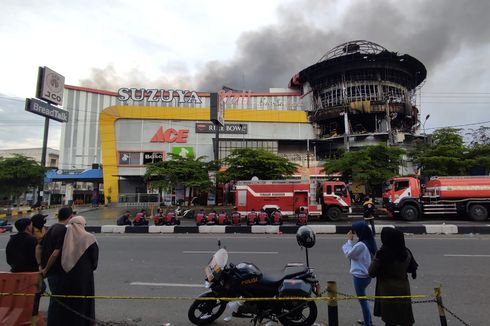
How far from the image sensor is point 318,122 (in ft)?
167

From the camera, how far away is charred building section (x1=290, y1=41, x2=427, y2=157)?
1896 inches

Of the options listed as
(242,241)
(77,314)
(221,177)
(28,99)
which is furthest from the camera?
(221,177)

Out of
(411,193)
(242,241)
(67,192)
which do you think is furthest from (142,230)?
(67,192)

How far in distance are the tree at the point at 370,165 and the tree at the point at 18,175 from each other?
28.6 m

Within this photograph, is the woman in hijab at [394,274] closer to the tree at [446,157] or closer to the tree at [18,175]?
the tree at [446,157]

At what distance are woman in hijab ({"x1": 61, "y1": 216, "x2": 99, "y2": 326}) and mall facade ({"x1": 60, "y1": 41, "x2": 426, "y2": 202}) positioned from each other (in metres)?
40.2

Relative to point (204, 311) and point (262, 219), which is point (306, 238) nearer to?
point (204, 311)

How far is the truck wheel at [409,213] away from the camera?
20.3m

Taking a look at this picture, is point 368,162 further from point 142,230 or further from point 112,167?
point 112,167

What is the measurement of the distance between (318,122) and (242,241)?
133ft

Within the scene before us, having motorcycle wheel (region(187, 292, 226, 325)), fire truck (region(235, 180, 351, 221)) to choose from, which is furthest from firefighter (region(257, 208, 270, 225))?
motorcycle wheel (region(187, 292, 226, 325))

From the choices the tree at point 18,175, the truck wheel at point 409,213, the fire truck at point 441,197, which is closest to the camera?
the fire truck at point 441,197

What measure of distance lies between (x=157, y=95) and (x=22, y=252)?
47129mm

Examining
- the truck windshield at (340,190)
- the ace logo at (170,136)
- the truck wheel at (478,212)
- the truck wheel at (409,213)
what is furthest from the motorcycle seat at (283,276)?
the ace logo at (170,136)
